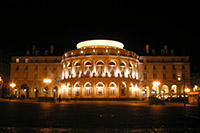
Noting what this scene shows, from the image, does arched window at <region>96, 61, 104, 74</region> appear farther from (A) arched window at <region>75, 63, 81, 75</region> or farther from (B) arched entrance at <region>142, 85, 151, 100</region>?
(B) arched entrance at <region>142, 85, 151, 100</region>

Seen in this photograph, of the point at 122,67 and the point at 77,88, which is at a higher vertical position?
the point at 122,67

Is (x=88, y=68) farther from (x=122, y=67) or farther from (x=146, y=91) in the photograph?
(x=146, y=91)

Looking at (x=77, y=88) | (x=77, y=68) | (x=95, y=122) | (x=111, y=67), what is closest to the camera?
(x=95, y=122)

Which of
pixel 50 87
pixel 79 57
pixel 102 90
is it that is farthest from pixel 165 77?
pixel 50 87

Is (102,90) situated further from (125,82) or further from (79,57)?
(79,57)

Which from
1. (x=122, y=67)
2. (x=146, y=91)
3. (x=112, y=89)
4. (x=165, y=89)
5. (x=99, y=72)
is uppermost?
(x=122, y=67)

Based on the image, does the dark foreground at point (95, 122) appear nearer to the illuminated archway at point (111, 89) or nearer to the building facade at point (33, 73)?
the illuminated archway at point (111, 89)

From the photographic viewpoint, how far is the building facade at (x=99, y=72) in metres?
62.7

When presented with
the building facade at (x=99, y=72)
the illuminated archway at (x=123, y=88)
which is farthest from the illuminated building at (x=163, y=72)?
the illuminated archway at (x=123, y=88)

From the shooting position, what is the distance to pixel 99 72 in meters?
63.0

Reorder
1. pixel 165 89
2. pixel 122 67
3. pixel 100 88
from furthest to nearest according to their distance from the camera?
pixel 165 89
pixel 122 67
pixel 100 88

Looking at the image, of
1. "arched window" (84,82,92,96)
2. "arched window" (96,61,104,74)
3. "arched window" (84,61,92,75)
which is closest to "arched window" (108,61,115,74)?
"arched window" (96,61,104,74)

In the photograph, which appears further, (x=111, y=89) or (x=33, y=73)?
(x=33, y=73)

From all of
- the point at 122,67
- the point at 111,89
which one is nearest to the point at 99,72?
the point at 111,89
